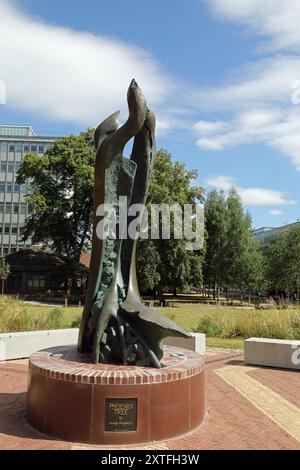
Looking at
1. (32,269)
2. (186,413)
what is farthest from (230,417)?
(32,269)

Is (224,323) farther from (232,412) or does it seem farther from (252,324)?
(232,412)

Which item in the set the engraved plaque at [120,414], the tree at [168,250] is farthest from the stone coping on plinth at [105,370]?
the tree at [168,250]

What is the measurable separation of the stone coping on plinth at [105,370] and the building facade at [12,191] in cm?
5946

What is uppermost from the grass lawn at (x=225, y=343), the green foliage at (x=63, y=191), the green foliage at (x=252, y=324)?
the green foliage at (x=63, y=191)

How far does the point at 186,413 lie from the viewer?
575 cm

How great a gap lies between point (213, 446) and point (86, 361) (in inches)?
82.6

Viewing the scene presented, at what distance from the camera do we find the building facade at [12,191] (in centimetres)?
6500

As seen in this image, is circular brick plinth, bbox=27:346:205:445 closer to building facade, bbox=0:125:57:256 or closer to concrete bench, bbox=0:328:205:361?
concrete bench, bbox=0:328:205:361

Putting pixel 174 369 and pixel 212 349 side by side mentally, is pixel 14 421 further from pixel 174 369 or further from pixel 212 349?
pixel 212 349

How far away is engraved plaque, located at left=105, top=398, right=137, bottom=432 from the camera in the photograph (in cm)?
526

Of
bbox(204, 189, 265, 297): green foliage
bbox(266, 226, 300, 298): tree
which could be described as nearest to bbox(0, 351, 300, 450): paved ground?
bbox(204, 189, 265, 297): green foliage

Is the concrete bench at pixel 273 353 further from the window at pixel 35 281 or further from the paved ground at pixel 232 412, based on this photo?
the window at pixel 35 281

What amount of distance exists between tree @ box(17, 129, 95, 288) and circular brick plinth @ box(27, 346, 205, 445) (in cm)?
3136

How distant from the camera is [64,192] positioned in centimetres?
3847
